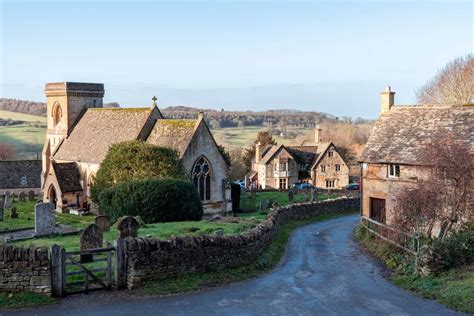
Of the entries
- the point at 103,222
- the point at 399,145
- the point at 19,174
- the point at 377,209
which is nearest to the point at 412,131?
the point at 399,145

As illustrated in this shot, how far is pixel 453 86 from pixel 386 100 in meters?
34.8

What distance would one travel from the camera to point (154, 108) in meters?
49.9

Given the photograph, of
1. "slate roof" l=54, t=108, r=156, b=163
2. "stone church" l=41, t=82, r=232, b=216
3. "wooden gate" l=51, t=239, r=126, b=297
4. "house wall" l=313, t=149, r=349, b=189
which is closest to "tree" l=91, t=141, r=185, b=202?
"stone church" l=41, t=82, r=232, b=216

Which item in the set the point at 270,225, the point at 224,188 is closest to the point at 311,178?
the point at 224,188

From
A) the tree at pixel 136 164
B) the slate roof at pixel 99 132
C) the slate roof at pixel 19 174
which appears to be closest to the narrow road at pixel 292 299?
the tree at pixel 136 164

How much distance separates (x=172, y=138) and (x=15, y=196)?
83.5 feet

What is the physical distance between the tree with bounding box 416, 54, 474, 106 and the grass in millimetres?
43834

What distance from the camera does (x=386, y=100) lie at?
37750mm

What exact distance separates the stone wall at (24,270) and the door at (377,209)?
22.6 metres

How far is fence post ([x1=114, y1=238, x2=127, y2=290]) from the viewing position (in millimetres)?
18094

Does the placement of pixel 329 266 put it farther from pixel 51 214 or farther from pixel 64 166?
pixel 64 166

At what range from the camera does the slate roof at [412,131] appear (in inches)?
1261

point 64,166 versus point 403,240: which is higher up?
point 64,166

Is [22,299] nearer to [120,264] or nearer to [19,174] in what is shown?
[120,264]
